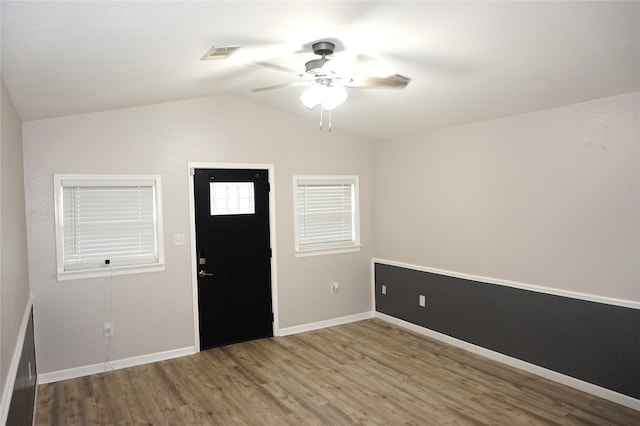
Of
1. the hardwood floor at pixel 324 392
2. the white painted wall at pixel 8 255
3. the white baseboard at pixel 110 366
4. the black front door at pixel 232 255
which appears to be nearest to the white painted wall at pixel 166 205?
the white baseboard at pixel 110 366

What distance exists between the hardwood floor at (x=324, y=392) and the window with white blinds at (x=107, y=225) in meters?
1.07

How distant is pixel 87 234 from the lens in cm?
421

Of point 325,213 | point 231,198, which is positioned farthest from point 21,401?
point 325,213

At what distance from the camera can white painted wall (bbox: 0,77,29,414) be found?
7.05 feet

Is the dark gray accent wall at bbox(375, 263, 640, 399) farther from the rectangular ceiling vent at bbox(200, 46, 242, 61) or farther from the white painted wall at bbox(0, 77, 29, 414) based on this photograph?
the white painted wall at bbox(0, 77, 29, 414)

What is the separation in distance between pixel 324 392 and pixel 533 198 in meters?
2.58

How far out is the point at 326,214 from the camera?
566 cm

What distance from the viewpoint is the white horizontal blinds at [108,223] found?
415 cm

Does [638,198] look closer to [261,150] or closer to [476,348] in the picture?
[476,348]

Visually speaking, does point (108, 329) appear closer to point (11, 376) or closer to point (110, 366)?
point (110, 366)

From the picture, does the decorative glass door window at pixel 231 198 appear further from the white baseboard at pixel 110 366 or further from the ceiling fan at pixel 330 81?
the ceiling fan at pixel 330 81

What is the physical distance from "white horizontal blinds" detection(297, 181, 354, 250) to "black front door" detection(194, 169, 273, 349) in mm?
513

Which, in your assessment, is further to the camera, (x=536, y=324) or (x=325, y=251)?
(x=325, y=251)

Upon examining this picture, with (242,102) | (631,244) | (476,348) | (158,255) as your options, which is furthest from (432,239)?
(158,255)
